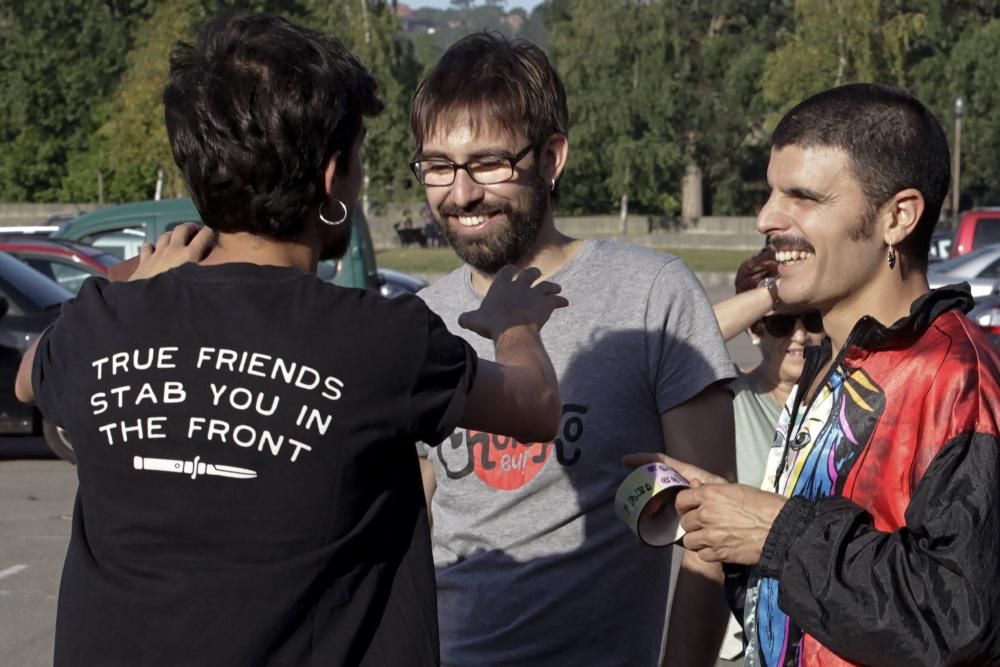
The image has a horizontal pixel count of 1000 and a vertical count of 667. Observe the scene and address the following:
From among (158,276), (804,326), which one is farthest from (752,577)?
(804,326)

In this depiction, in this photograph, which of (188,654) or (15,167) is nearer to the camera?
(188,654)

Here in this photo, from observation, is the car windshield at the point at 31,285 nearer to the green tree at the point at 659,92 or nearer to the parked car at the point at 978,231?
the parked car at the point at 978,231

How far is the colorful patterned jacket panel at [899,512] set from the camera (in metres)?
2.30

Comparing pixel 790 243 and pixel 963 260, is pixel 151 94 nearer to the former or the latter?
pixel 963 260

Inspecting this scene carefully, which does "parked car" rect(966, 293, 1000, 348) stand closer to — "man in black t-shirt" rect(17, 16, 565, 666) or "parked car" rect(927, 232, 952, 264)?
"parked car" rect(927, 232, 952, 264)

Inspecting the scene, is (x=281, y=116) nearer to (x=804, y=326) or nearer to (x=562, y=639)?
(x=562, y=639)

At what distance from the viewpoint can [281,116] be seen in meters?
2.37

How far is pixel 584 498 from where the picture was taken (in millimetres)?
3248

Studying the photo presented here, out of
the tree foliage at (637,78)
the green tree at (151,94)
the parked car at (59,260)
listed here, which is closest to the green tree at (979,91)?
the tree foliage at (637,78)

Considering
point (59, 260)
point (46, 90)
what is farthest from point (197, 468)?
point (46, 90)

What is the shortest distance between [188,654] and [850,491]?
109cm

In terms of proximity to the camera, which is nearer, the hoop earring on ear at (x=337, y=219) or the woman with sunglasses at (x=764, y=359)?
the hoop earring on ear at (x=337, y=219)

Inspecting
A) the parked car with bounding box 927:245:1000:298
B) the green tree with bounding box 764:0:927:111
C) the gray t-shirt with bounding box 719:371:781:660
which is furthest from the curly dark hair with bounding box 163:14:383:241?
the green tree with bounding box 764:0:927:111

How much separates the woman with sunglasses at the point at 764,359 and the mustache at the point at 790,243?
1681mm
